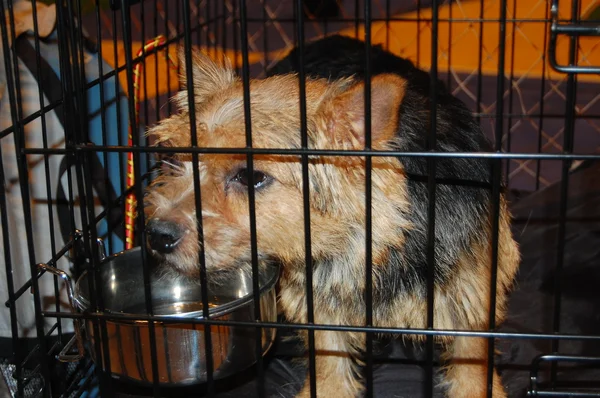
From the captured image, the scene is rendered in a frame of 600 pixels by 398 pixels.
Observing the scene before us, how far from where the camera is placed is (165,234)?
5.88 feet

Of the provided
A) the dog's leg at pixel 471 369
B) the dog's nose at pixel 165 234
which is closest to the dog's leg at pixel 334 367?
the dog's leg at pixel 471 369

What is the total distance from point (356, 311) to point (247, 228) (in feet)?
1.73

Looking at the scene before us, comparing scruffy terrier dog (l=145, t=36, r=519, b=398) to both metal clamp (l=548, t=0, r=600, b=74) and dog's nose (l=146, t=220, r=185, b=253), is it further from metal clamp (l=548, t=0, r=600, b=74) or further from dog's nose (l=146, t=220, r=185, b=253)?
metal clamp (l=548, t=0, r=600, b=74)

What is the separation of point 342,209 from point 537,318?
1329 mm

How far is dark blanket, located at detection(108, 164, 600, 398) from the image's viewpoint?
2434mm

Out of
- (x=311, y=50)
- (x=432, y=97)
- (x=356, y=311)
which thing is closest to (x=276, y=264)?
(x=356, y=311)

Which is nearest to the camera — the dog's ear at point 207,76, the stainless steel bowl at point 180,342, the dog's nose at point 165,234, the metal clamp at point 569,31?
the metal clamp at point 569,31

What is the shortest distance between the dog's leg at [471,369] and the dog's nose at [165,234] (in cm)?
104

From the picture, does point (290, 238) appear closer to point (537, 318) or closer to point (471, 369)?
point (471, 369)

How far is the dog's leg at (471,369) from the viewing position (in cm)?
227

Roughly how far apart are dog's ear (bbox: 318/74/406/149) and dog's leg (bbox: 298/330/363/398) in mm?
830

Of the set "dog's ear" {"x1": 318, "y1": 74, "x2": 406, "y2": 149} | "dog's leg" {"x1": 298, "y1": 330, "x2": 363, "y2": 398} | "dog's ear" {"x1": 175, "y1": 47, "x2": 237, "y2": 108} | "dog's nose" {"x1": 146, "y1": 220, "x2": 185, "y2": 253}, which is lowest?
"dog's leg" {"x1": 298, "y1": 330, "x2": 363, "y2": 398}

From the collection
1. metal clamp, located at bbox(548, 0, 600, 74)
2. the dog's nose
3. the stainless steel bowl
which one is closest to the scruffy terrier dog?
the dog's nose

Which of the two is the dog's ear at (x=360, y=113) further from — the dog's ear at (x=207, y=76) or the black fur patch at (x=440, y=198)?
the dog's ear at (x=207, y=76)
